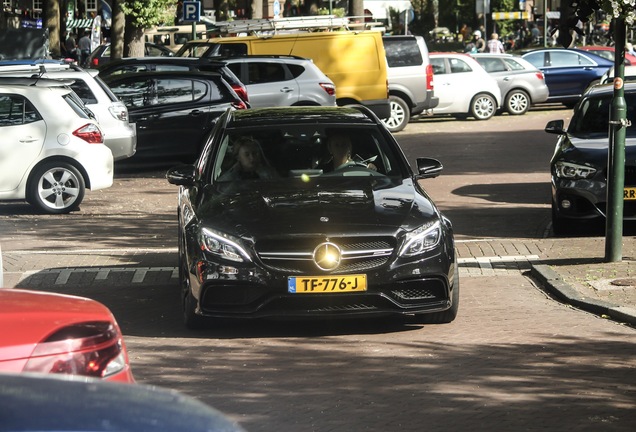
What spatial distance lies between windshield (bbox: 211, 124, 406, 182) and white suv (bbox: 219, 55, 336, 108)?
14.1 meters

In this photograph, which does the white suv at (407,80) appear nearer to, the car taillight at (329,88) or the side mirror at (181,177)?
the car taillight at (329,88)

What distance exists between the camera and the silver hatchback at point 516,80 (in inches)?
1261

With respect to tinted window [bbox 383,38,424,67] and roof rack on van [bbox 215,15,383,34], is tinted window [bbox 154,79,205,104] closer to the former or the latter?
roof rack on van [bbox 215,15,383,34]

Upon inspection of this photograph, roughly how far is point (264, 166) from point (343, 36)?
57.3ft

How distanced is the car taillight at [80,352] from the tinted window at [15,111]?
12.3 metres

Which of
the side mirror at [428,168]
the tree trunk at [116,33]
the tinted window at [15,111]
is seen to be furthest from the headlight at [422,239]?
the tree trunk at [116,33]

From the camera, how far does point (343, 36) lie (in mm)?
27234

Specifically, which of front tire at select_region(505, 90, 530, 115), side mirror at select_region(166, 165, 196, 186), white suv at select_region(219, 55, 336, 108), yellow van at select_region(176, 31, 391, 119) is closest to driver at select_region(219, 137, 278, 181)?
side mirror at select_region(166, 165, 196, 186)

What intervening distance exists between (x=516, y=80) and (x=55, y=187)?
17.6m

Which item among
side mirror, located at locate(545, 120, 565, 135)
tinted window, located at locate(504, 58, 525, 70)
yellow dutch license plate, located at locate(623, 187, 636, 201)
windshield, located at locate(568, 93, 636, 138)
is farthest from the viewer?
tinted window, located at locate(504, 58, 525, 70)

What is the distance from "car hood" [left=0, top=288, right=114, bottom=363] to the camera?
4.55 metres

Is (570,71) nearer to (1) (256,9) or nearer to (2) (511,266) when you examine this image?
(1) (256,9)

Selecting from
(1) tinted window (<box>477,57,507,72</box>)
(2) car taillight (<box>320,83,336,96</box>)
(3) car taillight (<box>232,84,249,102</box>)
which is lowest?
(1) tinted window (<box>477,57,507,72</box>)

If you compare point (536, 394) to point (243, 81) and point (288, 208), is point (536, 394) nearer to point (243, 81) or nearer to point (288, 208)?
point (288, 208)
